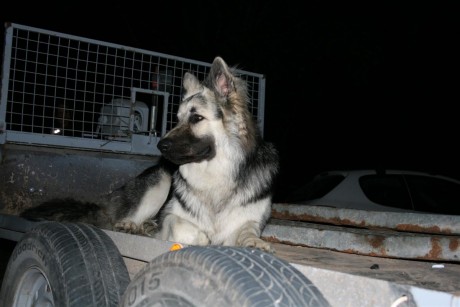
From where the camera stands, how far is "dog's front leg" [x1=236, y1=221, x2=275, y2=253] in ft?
8.93

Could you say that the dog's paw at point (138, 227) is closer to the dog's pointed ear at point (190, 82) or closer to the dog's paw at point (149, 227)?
the dog's paw at point (149, 227)

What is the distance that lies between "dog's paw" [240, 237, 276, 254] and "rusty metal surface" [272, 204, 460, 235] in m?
1.19

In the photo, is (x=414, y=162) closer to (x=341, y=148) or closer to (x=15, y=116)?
(x=341, y=148)

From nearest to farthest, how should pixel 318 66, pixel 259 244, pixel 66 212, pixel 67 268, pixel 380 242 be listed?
pixel 67 268 < pixel 380 242 < pixel 259 244 < pixel 66 212 < pixel 318 66

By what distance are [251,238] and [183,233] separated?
0.68 meters

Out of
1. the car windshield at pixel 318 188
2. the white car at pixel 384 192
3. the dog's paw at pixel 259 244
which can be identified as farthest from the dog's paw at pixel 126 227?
the car windshield at pixel 318 188

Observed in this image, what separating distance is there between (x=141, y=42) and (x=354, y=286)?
15095 millimetres

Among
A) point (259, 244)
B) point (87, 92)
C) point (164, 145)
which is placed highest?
point (87, 92)

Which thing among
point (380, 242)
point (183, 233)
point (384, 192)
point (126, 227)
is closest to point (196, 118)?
point (183, 233)

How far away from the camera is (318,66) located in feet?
48.1

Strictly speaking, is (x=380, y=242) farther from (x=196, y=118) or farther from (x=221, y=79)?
(x=221, y=79)

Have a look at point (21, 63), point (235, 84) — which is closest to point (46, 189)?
point (21, 63)

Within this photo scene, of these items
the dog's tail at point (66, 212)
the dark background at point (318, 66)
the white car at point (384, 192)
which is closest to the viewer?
the dog's tail at point (66, 212)

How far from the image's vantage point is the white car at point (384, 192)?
7.05m
